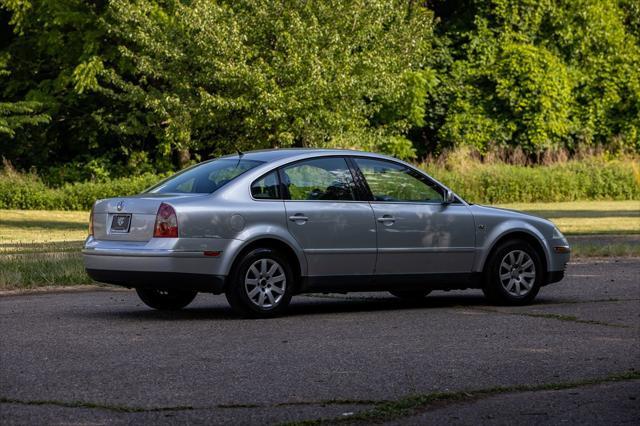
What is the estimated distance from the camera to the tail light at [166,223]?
452 inches

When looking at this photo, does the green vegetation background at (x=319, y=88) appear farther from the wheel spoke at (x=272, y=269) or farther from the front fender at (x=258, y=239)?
the wheel spoke at (x=272, y=269)

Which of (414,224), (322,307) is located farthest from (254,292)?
(414,224)

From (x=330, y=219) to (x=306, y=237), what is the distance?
12.5 inches

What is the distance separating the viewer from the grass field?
51.2 ft

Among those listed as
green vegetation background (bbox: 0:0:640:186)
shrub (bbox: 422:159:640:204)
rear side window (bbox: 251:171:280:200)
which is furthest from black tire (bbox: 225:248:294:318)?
shrub (bbox: 422:159:640:204)

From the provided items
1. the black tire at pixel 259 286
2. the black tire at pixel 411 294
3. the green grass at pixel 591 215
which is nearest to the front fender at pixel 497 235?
the black tire at pixel 411 294

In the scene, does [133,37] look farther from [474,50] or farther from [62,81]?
[474,50]

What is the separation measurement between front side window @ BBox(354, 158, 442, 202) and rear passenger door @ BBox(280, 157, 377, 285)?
0.25m

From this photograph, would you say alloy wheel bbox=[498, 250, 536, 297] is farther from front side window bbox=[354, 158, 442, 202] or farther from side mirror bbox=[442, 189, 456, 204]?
front side window bbox=[354, 158, 442, 202]

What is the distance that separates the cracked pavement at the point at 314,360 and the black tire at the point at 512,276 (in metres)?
0.21

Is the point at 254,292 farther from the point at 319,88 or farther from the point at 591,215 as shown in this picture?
the point at 319,88

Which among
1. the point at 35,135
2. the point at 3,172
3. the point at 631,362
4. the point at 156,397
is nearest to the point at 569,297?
the point at 631,362

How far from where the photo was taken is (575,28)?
174 feet

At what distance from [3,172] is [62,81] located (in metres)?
5.03
